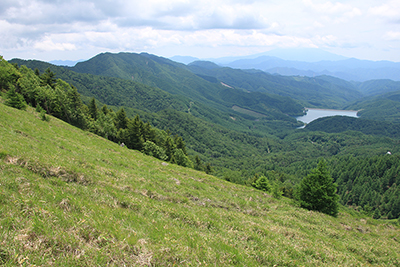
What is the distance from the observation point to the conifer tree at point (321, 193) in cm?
2891

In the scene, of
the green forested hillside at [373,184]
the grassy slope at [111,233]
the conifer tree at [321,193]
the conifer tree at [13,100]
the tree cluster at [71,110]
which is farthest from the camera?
the green forested hillside at [373,184]

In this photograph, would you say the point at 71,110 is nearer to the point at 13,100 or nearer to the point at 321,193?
the point at 13,100

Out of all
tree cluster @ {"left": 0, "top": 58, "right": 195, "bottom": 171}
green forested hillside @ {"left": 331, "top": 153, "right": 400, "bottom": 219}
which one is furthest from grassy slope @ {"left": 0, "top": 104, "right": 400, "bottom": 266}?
green forested hillside @ {"left": 331, "top": 153, "right": 400, "bottom": 219}

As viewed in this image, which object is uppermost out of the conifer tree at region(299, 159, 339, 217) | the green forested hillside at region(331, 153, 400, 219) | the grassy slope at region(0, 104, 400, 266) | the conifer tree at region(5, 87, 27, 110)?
the conifer tree at region(5, 87, 27, 110)

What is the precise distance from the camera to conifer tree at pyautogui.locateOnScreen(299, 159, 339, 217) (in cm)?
2891


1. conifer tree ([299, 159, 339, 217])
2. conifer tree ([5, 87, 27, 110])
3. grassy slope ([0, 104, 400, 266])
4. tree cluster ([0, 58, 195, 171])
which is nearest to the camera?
grassy slope ([0, 104, 400, 266])

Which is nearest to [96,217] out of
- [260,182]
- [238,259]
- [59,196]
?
[59,196]

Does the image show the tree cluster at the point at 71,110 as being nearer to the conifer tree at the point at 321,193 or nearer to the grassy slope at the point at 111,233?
the conifer tree at the point at 321,193

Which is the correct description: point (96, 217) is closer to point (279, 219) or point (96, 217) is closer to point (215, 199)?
point (215, 199)

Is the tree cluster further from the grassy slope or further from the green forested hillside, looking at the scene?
the green forested hillside

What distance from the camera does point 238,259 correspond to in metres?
8.37

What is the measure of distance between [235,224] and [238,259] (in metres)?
5.52

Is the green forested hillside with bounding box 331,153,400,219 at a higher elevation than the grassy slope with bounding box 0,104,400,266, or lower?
lower

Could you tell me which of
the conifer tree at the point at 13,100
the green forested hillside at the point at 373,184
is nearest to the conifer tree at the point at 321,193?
the conifer tree at the point at 13,100
